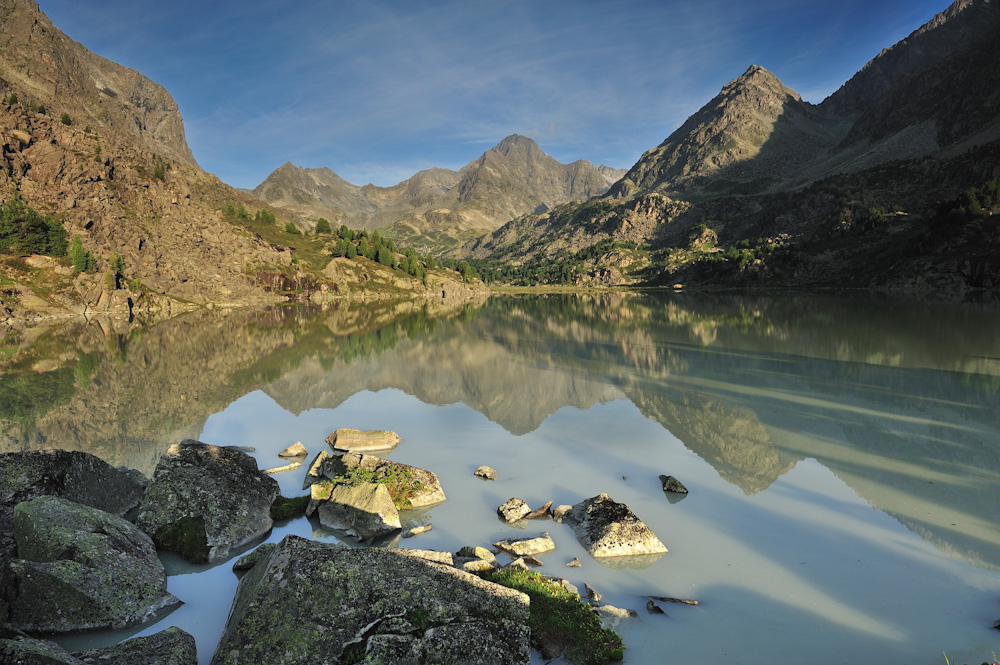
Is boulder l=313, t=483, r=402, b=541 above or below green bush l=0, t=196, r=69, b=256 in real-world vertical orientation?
below

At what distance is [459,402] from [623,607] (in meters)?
22.2

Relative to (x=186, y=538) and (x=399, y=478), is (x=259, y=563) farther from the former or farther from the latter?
(x=399, y=478)

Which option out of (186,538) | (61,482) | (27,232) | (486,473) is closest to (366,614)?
(186,538)

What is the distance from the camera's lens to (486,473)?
1906 centimetres

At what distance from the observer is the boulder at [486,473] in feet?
62.0

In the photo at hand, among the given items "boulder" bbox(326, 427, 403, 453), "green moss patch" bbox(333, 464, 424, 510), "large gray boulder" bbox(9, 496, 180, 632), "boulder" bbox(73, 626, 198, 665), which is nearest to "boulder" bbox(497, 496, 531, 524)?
"green moss patch" bbox(333, 464, 424, 510)

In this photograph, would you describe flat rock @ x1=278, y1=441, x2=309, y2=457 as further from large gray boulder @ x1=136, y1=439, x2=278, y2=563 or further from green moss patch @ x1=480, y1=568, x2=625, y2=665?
green moss patch @ x1=480, y1=568, x2=625, y2=665

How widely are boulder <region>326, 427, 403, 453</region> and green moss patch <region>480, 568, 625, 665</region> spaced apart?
1388 cm

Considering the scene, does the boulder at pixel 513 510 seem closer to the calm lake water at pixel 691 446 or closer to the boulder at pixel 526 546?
the calm lake water at pixel 691 446

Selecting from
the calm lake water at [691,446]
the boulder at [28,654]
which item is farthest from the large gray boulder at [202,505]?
the boulder at [28,654]

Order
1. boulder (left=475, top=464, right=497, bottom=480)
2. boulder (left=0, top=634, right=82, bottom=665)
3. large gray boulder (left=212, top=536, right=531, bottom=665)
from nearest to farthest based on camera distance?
1. boulder (left=0, top=634, right=82, bottom=665)
2. large gray boulder (left=212, top=536, right=531, bottom=665)
3. boulder (left=475, top=464, right=497, bottom=480)

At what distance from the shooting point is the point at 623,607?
10664mm

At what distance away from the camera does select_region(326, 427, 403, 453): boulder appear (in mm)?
22969

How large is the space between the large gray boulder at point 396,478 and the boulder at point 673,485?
801cm
